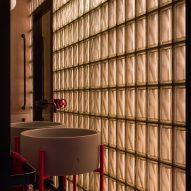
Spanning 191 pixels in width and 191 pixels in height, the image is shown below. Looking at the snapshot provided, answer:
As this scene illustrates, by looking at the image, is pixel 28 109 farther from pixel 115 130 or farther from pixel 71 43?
pixel 115 130

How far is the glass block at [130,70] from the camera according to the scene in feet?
5.33

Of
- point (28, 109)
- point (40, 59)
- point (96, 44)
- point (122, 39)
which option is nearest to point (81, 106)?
point (96, 44)

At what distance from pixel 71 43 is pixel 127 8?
82cm

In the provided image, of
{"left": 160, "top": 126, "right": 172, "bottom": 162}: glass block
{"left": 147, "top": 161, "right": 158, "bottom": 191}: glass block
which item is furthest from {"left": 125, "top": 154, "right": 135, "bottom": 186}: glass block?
{"left": 160, "top": 126, "right": 172, "bottom": 162}: glass block

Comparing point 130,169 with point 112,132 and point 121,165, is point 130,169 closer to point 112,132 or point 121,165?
point 121,165

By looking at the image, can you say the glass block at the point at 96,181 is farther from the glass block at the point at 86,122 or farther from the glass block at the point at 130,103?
the glass block at the point at 130,103

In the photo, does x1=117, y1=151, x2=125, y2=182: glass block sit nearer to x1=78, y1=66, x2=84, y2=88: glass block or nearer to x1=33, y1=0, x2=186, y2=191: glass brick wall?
x1=33, y1=0, x2=186, y2=191: glass brick wall

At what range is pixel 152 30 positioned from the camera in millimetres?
1483

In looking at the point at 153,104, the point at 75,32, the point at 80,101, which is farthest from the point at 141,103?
the point at 75,32

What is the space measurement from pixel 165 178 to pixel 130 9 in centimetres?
85

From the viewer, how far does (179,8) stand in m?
1.33

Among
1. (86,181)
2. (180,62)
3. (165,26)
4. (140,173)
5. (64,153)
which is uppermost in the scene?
(165,26)

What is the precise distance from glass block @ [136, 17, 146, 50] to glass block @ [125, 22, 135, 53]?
0.05 metres

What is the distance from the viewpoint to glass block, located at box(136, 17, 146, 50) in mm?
1539
